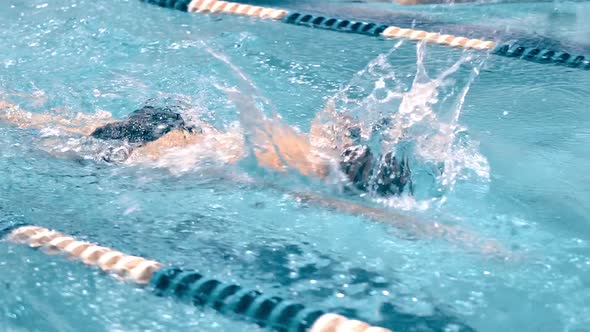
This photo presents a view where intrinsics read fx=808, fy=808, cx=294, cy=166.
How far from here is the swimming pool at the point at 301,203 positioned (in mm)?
2225

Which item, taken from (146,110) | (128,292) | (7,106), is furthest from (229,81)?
(128,292)

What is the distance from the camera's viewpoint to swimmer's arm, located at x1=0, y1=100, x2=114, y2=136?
11.4ft

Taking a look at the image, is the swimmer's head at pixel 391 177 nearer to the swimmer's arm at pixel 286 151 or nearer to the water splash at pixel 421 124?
the water splash at pixel 421 124

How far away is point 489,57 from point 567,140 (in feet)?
3.60

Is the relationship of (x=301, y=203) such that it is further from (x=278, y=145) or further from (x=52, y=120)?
(x=52, y=120)

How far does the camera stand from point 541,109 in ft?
12.1

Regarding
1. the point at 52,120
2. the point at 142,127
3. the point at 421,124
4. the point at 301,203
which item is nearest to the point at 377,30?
the point at 421,124

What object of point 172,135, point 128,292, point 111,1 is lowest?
point 128,292

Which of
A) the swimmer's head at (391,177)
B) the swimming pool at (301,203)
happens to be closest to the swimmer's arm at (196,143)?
the swimming pool at (301,203)

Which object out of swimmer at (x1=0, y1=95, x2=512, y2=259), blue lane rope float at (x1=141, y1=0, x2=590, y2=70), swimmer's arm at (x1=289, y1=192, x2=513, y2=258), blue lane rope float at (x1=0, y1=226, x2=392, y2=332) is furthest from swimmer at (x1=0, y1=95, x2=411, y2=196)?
blue lane rope float at (x1=141, y1=0, x2=590, y2=70)

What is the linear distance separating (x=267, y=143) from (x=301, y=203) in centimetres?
45

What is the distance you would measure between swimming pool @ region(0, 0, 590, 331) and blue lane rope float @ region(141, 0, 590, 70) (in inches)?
4.0

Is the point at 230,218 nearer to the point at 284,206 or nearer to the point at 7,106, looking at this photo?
the point at 284,206

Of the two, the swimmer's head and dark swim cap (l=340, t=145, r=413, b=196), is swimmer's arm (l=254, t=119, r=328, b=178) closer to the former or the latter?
dark swim cap (l=340, t=145, r=413, b=196)
